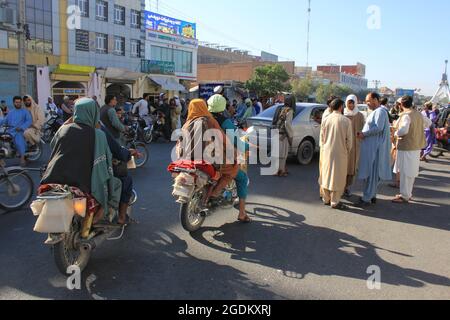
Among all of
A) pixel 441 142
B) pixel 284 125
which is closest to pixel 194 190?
pixel 284 125

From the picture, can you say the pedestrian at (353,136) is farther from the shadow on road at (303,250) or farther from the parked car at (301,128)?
the parked car at (301,128)

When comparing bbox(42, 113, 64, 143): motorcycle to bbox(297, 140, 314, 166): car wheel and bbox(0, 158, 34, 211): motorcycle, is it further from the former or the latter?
bbox(297, 140, 314, 166): car wheel

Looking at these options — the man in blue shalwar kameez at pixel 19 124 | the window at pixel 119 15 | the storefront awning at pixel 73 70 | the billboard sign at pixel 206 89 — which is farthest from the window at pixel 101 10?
the man in blue shalwar kameez at pixel 19 124

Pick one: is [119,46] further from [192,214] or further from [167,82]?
[192,214]

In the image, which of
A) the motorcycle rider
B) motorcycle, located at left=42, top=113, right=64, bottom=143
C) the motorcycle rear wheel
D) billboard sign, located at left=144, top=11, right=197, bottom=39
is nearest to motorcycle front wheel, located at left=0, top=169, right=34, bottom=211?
the motorcycle rear wheel

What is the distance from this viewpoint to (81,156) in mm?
3742

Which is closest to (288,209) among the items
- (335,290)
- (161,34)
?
(335,290)

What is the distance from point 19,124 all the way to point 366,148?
7645mm

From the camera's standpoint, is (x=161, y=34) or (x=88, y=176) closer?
(x=88, y=176)

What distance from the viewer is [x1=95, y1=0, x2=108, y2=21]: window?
31.1m

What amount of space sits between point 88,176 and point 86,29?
29.7 metres

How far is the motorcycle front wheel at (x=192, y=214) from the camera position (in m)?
4.88
